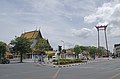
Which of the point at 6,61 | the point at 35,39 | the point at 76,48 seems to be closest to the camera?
the point at 6,61

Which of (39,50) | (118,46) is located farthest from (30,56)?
(118,46)

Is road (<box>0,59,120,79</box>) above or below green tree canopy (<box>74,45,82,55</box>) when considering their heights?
below

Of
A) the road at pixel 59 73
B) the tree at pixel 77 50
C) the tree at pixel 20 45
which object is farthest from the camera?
the tree at pixel 77 50

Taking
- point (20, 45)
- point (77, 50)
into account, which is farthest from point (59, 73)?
point (77, 50)

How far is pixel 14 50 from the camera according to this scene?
5875 cm

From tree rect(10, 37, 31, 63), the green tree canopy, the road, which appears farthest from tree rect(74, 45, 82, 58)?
the road

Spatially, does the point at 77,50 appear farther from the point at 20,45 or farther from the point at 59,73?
the point at 59,73

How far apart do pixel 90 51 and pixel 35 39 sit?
1290 inches

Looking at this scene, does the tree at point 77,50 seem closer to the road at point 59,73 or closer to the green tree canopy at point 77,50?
the green tree canopy at point 77,50

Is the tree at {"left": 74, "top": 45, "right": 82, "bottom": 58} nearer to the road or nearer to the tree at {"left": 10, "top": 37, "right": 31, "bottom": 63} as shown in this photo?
the tree at {"left": 10, "top": 37, "right": 31, "bottom": 63}

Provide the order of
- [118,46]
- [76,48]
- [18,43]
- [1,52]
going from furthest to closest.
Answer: [118,46] < [76,48] < [1,52] < [18,43]

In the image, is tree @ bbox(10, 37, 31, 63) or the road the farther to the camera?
tree @ bbox(10, 37, 31, 63)

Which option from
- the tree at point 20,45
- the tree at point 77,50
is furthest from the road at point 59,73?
the tree at point 77,50

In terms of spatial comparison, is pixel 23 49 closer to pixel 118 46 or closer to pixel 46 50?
pixel 46 50
